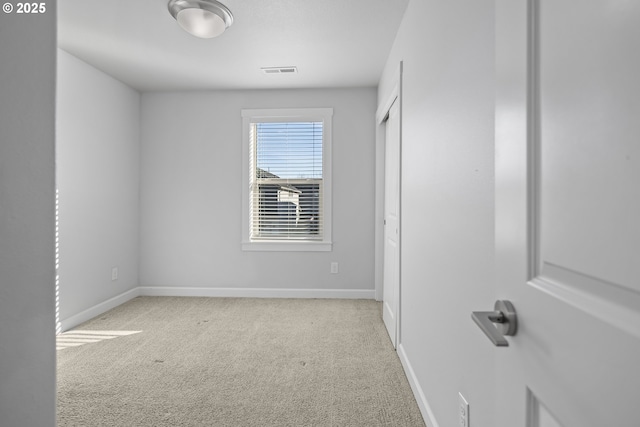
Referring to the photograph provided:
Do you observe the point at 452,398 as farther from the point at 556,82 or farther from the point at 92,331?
the point at 92,331

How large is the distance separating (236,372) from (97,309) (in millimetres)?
2123

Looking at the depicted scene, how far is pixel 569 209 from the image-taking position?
1.65 ft

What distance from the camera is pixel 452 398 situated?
4.96ft

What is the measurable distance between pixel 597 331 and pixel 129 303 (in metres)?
4.57

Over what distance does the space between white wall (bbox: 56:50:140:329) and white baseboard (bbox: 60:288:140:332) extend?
1 centimetres

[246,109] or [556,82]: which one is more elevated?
[246,109]

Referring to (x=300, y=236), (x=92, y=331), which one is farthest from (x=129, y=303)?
(x=300, y=236)

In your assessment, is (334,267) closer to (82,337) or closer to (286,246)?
(286,246)

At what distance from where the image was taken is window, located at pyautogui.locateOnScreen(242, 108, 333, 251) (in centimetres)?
434

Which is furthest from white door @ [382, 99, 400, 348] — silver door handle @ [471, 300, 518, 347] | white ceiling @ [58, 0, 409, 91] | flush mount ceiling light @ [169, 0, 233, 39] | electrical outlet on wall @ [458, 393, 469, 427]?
silver door handle @ [471, 300, 518, 347]

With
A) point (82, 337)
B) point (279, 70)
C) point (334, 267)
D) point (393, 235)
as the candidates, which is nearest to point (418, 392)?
point (393, 235)

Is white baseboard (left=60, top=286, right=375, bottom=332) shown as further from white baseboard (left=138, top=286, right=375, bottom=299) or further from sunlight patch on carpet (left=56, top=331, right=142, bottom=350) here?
sunlight patch on carpet (left=56, top=331, right=142, bottom=350)

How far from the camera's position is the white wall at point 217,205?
14.2 ft
